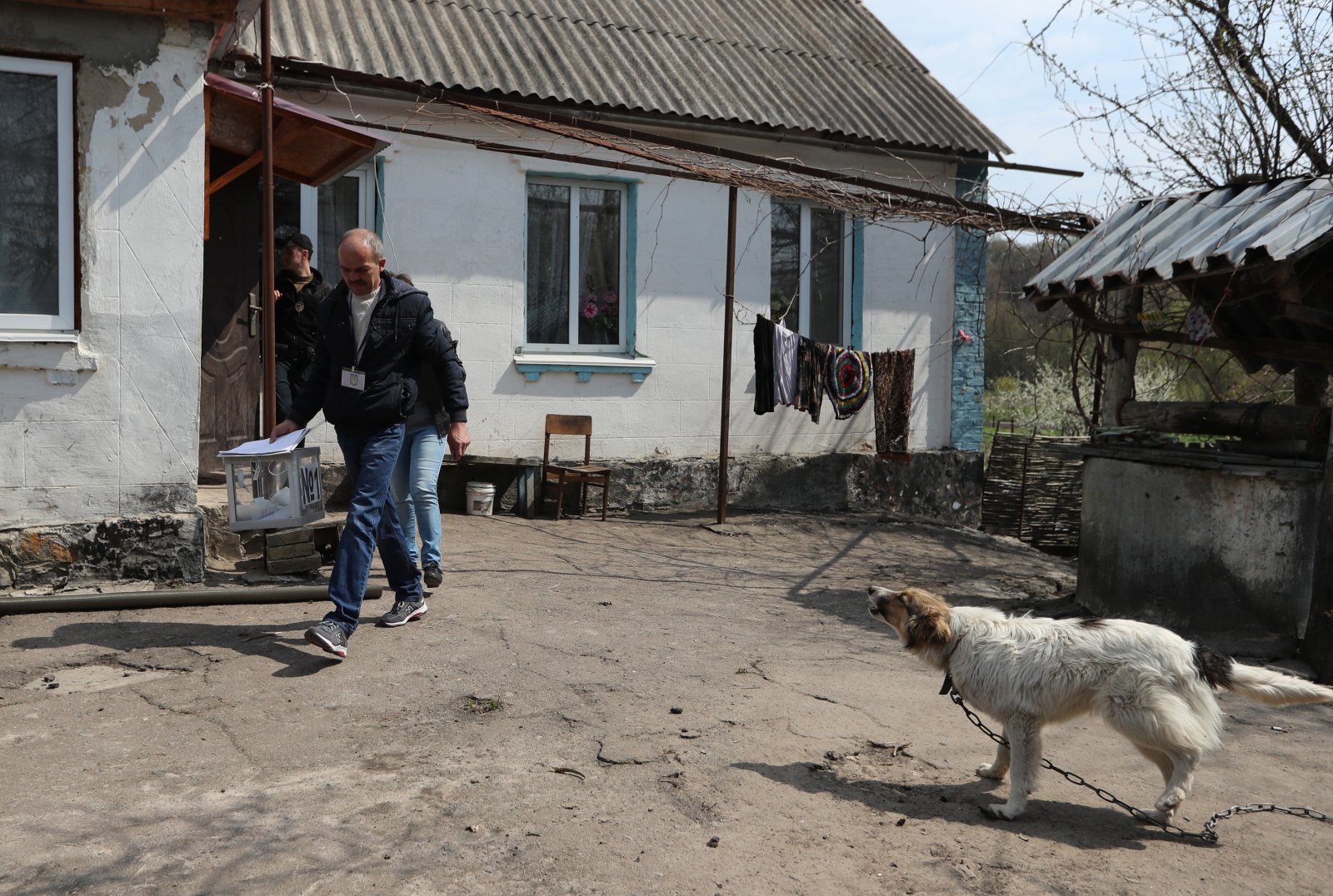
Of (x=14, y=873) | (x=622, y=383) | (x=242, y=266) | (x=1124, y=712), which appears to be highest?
(x=242, y=266)

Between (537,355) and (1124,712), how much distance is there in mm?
7552

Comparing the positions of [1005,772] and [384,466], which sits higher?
[384,466]

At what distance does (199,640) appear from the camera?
5.62 meters

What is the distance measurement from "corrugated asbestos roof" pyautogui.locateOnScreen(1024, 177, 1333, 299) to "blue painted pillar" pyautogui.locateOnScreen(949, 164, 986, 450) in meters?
4.37

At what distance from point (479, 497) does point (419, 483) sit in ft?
13.0

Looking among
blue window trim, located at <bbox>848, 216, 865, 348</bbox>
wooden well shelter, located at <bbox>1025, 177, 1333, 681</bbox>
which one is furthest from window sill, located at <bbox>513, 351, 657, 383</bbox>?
wooden well shelter, located at <bbox>1025, 177, 1333, 681</bbox>

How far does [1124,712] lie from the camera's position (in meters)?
3.88

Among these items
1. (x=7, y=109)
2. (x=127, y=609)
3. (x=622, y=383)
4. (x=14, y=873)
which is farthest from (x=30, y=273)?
(x=622, y=383)

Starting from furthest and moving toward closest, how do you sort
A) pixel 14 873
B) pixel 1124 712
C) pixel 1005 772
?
1. pixel 1005 772
2. pixel 1124 712
3. pixel 14 873

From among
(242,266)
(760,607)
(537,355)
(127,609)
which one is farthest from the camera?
(537,355)

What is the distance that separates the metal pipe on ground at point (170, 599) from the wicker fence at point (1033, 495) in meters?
7.07

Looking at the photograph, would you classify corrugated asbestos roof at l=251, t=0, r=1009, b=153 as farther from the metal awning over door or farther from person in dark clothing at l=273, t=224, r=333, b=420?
person in dark clothing at l=273, t=224, r=333, b=420

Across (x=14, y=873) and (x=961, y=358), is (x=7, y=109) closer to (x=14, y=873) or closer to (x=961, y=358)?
(x=14, y=873)

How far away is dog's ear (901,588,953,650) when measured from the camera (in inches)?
164
